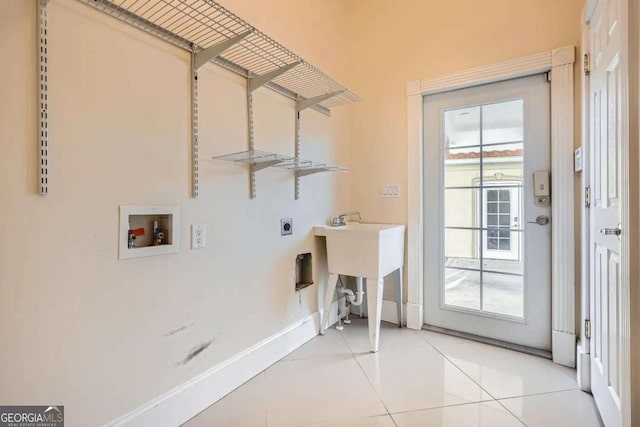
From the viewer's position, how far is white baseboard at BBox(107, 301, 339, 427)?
1.28 m

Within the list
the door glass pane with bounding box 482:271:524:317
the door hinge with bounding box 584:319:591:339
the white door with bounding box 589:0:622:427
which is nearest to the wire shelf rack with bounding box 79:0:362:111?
the white door with bounding box 589:0:622:427

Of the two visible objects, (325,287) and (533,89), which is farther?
(325,287)

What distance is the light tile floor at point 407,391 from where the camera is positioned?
1421 mm

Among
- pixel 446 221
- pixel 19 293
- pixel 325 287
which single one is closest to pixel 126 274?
pixel 19 293

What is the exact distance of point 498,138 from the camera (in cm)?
220

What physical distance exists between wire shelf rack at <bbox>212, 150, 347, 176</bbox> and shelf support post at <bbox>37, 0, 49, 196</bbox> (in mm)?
662

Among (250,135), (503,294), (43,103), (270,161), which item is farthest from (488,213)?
(43,103)

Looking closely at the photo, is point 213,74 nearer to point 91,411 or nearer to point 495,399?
point 91,411

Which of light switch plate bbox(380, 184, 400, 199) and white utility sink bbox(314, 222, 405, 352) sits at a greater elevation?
light switch plate bbox(380, 184, 400, 199)

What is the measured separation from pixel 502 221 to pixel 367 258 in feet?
3.33

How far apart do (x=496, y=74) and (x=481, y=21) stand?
42 centimetres

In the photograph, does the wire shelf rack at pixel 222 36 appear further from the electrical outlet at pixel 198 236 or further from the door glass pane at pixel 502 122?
the door glass pane at pixel 502 122

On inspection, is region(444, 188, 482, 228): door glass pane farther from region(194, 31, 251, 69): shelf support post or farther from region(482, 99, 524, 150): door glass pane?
region(194, 31, 251, 69): shelf support post

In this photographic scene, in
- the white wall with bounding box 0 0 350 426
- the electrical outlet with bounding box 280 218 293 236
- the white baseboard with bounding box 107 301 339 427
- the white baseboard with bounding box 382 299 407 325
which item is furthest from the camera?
the white baseboard with bounding box 382 299 407 325
